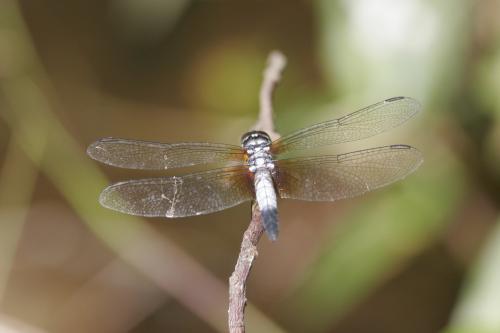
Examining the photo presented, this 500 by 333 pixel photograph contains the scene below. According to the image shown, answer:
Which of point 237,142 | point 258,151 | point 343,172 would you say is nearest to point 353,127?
point 343,172

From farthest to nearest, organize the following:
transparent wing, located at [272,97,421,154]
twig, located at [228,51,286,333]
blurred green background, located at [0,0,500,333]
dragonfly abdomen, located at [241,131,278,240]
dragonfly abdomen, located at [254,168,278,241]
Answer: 1. blurred green background, located at [0,0,500,333]
2. transparent wing, located at [272,97,421,154]
3. dragonfly abdomen, located at [241,131,278,240]
4. dragonfly abdomen, located at [254,168,278,241]
5. twig, located at [228,51,286,333]

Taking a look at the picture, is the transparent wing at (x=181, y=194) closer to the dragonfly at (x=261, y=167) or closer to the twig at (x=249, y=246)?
the dragonfly at (x=261, y=167)

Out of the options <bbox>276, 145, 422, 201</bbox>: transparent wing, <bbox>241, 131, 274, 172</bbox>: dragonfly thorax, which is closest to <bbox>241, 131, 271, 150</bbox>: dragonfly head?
<bbox>241, 131, 274, 172</bbox>: dragonfly thorax

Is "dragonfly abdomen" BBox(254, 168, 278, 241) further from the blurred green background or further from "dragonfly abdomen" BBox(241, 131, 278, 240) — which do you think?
the blurred green background

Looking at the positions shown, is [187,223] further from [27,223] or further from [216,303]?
[27,223]

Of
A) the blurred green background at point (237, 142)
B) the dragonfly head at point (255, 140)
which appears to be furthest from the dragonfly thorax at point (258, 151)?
the blurred green background at point (237, 142)

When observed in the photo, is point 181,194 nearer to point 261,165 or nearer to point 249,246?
point 261,165

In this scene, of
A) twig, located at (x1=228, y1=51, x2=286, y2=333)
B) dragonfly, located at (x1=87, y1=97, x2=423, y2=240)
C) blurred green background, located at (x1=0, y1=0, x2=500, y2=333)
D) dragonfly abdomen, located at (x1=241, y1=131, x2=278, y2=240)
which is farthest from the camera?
blurred green background, located at (x1=0, y1=0, x2=500, y2=333)

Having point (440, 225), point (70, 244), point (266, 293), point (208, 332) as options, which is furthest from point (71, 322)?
point (440, 225)
